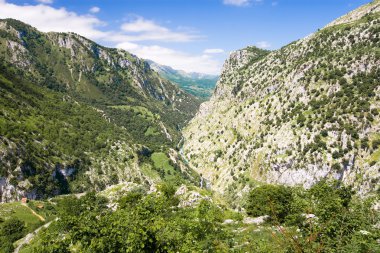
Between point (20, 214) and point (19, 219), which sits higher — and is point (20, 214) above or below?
below

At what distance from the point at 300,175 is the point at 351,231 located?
571ft

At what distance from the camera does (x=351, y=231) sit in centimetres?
2617

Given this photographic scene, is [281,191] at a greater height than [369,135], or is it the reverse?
[369,135]

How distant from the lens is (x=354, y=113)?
182 m

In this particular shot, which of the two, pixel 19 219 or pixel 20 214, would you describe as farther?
pixel 20 214

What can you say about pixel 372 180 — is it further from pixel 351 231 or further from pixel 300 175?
pixel 351 231

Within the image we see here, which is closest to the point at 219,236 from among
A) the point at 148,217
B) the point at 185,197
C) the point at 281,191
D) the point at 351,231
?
the point at 148,217

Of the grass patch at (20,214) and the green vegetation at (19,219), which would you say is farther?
the grass patch at (20,214)

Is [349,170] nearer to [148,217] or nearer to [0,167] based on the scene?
[148,217]

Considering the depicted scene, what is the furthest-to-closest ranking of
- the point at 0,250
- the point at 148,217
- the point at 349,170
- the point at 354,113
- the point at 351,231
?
the point at 354,113 < the point at 349,170 < the point at 0,250 < the point at 148,217 < the point at 351,231

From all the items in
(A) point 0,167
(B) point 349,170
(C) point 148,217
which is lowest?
(A) point 0,167

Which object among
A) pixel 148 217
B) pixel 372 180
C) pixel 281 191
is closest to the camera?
pixel 148 217

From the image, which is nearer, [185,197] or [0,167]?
[185,197]

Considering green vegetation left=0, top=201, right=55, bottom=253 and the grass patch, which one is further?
the grass patch
